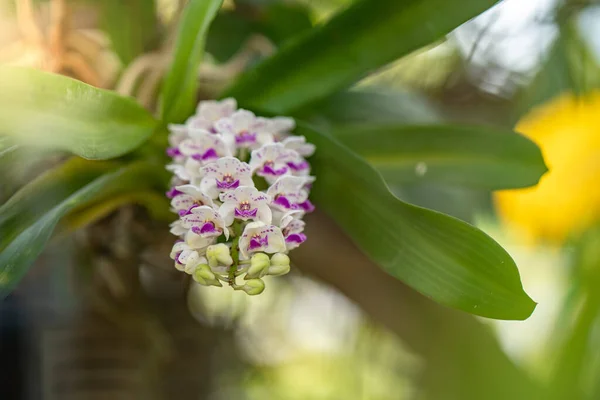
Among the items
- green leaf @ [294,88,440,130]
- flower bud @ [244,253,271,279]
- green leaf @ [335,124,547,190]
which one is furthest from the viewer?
green leaf @ [294,88,440,130]

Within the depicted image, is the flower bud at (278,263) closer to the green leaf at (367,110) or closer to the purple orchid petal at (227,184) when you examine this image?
the purple orchid petal at (227,184)

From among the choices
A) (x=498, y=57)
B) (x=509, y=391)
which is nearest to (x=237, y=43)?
(x=498, y=57)

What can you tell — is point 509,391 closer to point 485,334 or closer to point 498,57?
point 485,334

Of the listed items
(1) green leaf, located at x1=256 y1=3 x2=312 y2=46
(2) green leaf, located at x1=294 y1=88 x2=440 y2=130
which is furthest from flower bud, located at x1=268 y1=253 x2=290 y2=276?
(1) green leaf, located at x1=256 y1=3 x2=312 y2=46

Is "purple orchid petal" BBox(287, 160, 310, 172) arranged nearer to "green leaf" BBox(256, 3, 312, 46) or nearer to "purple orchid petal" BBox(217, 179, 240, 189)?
"purple orchid petal" BBox(217, 179, 240, 189)

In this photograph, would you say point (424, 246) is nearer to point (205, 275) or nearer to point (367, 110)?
point (205, 275)

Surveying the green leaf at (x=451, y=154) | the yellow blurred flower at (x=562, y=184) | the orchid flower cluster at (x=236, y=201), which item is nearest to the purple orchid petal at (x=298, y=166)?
the orchid flower cluster at (x=236, y=201)

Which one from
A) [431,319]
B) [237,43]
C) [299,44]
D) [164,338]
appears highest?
[299,44]
